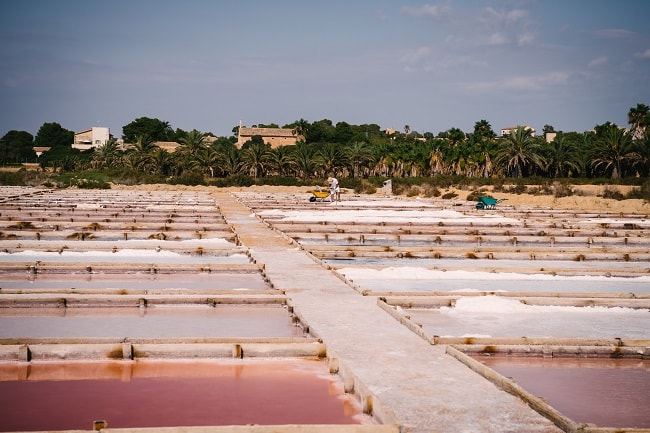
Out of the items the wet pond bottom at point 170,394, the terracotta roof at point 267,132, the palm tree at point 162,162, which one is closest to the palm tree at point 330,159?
the palm tree at point 162,162

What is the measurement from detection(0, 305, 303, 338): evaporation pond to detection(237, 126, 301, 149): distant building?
7694 centimetres

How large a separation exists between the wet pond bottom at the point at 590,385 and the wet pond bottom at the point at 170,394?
1.41 metres

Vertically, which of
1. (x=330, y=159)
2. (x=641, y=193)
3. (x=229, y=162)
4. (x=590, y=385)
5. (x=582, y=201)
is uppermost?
(x=330, y=159)

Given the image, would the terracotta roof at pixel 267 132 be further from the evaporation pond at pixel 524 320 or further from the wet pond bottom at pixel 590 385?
the wet pond bottom at pixel 590 385

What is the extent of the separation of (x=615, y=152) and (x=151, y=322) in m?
33.9

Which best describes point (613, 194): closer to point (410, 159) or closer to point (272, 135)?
point (410, 159)

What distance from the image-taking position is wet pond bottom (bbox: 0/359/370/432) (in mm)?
4652

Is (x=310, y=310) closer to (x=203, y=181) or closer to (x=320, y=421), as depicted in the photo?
(x=320, y=421)

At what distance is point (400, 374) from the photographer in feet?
17.1

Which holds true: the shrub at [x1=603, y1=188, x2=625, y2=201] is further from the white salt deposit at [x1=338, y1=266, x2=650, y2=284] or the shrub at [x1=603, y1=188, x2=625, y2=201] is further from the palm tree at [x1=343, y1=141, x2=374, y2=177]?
the white salt deposit at [x1=338, y1=266, x2=650, y2=284]

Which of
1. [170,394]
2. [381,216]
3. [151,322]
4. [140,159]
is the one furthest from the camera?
[140,159]

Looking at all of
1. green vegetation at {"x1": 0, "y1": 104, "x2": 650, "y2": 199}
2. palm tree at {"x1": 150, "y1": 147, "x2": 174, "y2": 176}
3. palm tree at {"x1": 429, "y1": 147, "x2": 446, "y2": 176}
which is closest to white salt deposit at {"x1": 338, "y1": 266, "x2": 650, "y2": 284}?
green vegetation at {"x1": 0, "y1": 104, "x2": 650, "y2": 199}

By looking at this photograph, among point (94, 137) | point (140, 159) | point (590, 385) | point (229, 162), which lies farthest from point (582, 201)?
point (94, 137)

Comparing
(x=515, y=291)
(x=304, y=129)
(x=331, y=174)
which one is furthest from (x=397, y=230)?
(x=304, y=129)
